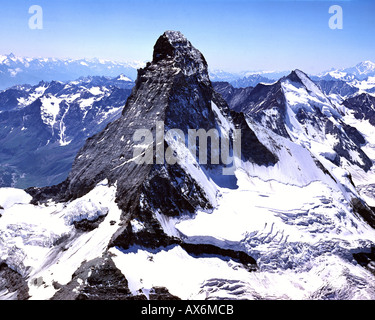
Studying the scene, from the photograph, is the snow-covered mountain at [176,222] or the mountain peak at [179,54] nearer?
the snow-covered mountain at [176,222]

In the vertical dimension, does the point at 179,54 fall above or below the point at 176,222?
above

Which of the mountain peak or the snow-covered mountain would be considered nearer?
the snow-covered mountain

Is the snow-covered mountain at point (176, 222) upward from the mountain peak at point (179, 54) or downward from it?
downward

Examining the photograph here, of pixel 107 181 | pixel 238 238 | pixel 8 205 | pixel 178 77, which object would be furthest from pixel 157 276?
pixel 178 77

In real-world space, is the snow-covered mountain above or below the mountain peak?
below

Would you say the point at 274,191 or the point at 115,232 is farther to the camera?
the point at 274,191

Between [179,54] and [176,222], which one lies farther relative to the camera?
[179,54]
